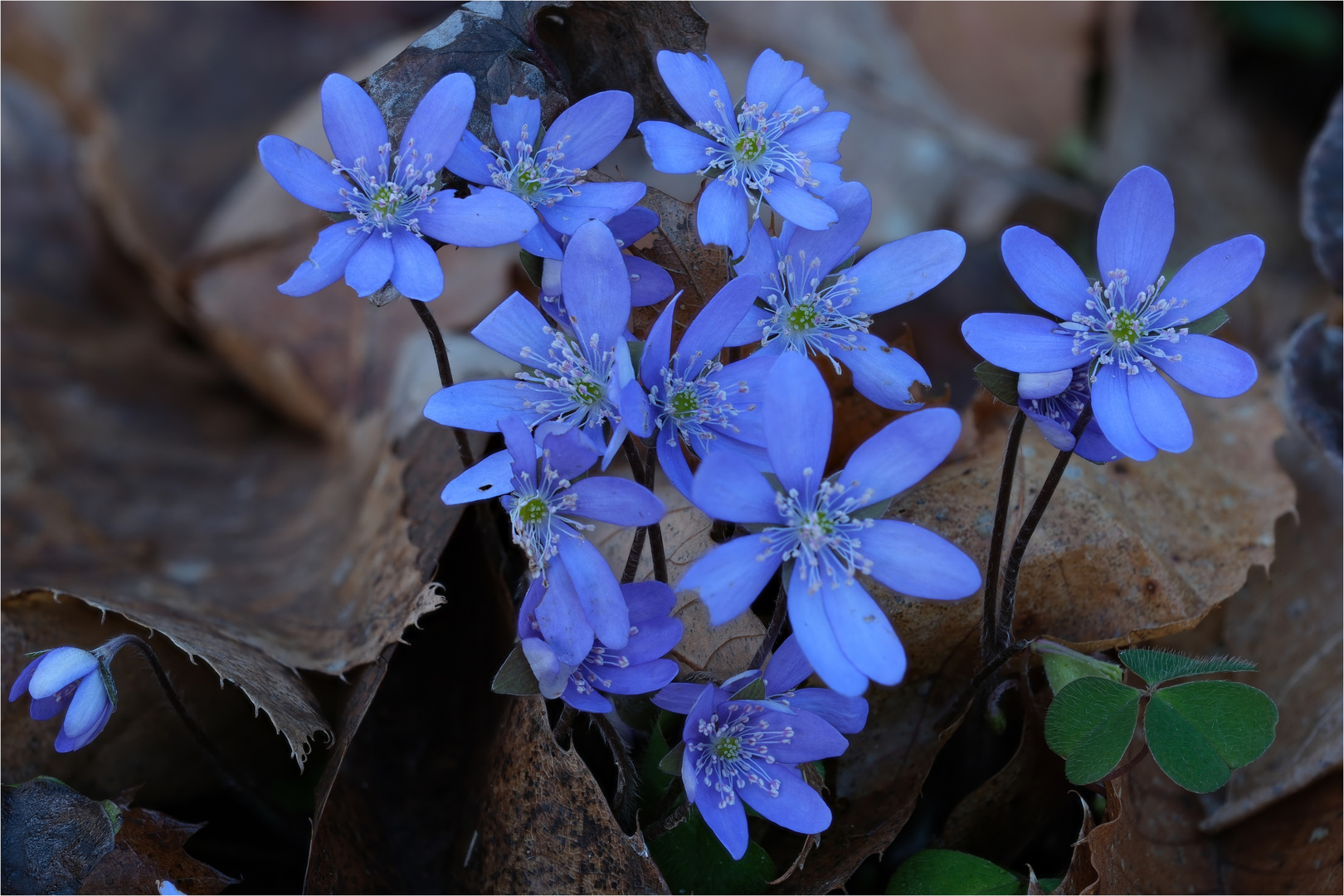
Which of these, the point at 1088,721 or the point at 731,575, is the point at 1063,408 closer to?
the point at 1088,721

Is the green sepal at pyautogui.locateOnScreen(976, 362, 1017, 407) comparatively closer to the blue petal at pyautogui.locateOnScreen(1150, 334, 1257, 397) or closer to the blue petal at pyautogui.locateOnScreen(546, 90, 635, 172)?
the blue petal at pyautogui.locateOnScreen(1150, 334, 1257, 397)

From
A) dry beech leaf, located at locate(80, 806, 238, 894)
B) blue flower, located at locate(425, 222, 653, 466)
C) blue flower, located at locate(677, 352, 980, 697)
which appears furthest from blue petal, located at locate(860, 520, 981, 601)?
dry beech leaf, located at locate(80, 806, 238, 894)

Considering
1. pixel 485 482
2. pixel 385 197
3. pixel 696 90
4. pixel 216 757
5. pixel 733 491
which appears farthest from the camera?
pixel 216 757

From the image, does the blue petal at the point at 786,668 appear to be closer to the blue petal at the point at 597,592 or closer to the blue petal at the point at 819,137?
the blue petal at the point at 597,592

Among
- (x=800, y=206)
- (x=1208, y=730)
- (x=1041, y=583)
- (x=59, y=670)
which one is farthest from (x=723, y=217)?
(x=59, y=670)

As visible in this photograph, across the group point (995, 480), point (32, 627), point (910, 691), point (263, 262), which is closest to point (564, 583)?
point (910, 691)

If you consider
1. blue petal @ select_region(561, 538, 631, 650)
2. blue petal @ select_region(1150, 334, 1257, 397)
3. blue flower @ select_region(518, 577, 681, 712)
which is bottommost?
blue flower @ select_region(518, 577, 681, 712)
